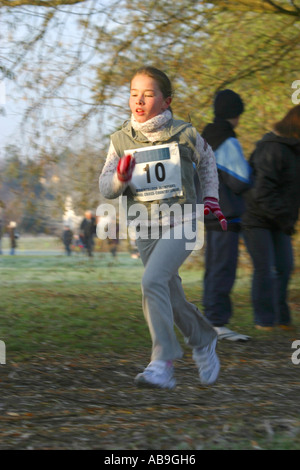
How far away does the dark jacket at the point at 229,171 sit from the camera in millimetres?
6289

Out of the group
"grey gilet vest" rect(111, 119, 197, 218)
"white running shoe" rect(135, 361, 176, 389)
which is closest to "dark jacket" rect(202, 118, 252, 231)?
"grey gilet vest" rect(111, 119, 197, 218)

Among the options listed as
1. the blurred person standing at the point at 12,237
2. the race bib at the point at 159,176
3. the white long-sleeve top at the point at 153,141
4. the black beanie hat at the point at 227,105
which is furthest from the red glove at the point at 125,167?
the blurred person standing at the point at 12,237

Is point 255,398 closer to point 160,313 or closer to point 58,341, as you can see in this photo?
point 160,313

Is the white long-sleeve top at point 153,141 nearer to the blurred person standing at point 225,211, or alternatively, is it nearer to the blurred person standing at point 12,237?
the blurred person standing at point 225,211

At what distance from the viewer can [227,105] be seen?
21.5 feet

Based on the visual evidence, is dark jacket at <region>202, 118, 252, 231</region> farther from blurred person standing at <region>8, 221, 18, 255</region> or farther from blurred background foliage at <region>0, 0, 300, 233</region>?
blurred person standing at <region>8, 221, 18, 255</region>

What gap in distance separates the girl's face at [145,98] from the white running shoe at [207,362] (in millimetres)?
1355

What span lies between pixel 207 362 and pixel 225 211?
5.93 ft

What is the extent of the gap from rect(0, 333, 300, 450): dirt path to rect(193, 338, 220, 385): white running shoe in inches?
2.3

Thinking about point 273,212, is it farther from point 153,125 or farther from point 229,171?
point 153,125

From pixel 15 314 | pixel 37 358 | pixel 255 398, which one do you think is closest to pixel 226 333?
pixel 37 358

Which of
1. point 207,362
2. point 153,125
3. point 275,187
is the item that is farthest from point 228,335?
point 153,125

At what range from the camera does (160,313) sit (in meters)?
4.49

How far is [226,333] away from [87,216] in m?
4.17
